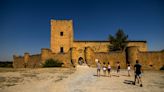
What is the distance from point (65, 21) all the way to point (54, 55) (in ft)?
40.8

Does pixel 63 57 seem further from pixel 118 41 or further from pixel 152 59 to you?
pixel 118 41

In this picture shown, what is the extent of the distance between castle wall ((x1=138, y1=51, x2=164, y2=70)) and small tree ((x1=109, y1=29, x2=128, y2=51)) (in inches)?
505

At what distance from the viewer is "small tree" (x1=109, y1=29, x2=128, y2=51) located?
42719mm

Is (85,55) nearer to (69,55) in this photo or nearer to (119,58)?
(69,55)

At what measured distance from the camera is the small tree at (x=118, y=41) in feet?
140

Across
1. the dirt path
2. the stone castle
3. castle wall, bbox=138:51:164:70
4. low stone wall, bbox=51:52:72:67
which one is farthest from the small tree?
the dirt path

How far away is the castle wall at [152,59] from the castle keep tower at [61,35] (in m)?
17.2

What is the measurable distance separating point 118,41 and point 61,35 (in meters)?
15.5

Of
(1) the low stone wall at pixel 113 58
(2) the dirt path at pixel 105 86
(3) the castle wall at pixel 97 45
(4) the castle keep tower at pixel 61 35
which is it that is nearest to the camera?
(2) the dirt path at pixel 105 86

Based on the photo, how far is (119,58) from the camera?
100 feet

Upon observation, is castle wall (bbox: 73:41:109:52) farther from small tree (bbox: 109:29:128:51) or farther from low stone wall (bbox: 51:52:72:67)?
low stone wall (bbox: 51:52:72:67)

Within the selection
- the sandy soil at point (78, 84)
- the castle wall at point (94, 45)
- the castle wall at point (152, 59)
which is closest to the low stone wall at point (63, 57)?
the sandy soil at point (78, 84)

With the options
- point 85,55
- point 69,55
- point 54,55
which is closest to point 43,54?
point 54,55

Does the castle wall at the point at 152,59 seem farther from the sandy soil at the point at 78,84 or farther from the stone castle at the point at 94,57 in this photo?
the sandy soil at the point at 78,84
